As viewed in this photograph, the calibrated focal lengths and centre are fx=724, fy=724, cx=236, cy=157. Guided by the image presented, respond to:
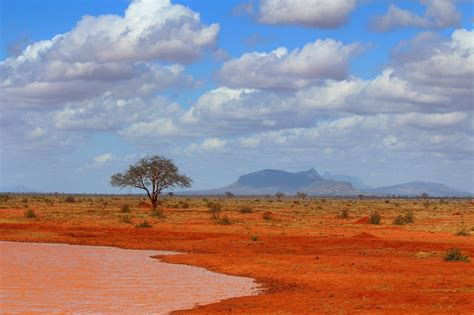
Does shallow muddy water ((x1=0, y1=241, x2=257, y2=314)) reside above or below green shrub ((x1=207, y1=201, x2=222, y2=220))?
below

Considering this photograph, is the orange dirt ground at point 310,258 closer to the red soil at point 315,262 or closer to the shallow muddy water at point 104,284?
the red soil at point 315,262

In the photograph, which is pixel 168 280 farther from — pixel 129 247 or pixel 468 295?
pixel 129 247

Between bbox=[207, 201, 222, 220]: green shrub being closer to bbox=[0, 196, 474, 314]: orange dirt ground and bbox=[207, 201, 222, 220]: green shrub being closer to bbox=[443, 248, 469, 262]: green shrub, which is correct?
bbox=[0, 196, 474, 314]: orange dirt ground

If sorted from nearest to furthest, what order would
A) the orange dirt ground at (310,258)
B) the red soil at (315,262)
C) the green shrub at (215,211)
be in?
the red soil at (315,262) → the orange dirt ground at (310,258) → the green shrub at (215,211)

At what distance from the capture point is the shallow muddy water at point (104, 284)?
19.2 meters

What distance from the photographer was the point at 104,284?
76.7ft

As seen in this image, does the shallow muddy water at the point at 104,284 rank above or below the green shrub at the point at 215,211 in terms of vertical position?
below

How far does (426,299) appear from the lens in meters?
19.4

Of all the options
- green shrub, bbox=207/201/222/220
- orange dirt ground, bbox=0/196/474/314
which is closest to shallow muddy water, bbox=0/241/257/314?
orange dirt ground, bbox=0/196/474/314

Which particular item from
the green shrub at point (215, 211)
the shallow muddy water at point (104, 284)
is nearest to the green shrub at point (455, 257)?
the shallow muddy water at point (104, 284)

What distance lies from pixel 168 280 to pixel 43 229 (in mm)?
26438

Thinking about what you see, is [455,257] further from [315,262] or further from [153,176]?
[153,176]

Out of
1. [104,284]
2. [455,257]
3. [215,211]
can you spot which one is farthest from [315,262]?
[215,211]

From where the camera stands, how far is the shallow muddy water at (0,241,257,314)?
63.1 ft
